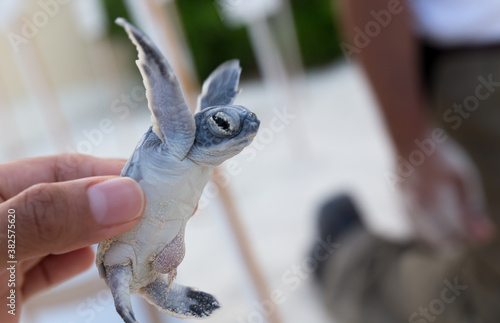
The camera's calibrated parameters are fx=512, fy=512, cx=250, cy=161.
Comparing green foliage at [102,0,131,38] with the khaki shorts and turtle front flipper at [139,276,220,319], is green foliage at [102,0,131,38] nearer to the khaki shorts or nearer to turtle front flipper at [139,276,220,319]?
the khaki shorts

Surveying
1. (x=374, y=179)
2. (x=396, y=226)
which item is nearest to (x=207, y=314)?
(x=396, y=226)

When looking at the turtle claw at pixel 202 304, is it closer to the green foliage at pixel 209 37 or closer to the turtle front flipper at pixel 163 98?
the turtle front flipper at pixel 163 98

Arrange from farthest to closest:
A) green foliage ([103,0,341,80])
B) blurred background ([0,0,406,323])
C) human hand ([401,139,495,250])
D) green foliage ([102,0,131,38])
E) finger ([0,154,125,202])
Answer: green foliage ([103,0,341,80]), green foliage ([102,0,131,38]), human hand ([401,139,495,250]), blurred background ([0,0,406,323]), finger ([0,154,125,202])

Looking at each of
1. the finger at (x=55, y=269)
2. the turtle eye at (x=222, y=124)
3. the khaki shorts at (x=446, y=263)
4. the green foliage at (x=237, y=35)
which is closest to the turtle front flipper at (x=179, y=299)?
the turtle eye at (x=222, y=124)

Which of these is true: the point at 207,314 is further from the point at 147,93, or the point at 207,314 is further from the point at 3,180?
the point at 3,180

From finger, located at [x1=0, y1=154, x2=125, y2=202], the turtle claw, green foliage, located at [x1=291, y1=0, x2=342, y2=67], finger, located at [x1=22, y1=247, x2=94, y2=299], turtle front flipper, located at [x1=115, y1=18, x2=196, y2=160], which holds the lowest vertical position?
green foliage, located at [x1=291, y1=0, x2=342, y2=67]

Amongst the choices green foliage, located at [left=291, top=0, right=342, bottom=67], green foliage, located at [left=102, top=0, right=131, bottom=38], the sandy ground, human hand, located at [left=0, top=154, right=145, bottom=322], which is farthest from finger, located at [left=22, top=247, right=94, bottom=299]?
green foliage, located at [left=291, top=0, right=342, bottom=67]

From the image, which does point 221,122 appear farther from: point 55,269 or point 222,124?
point 55,269
